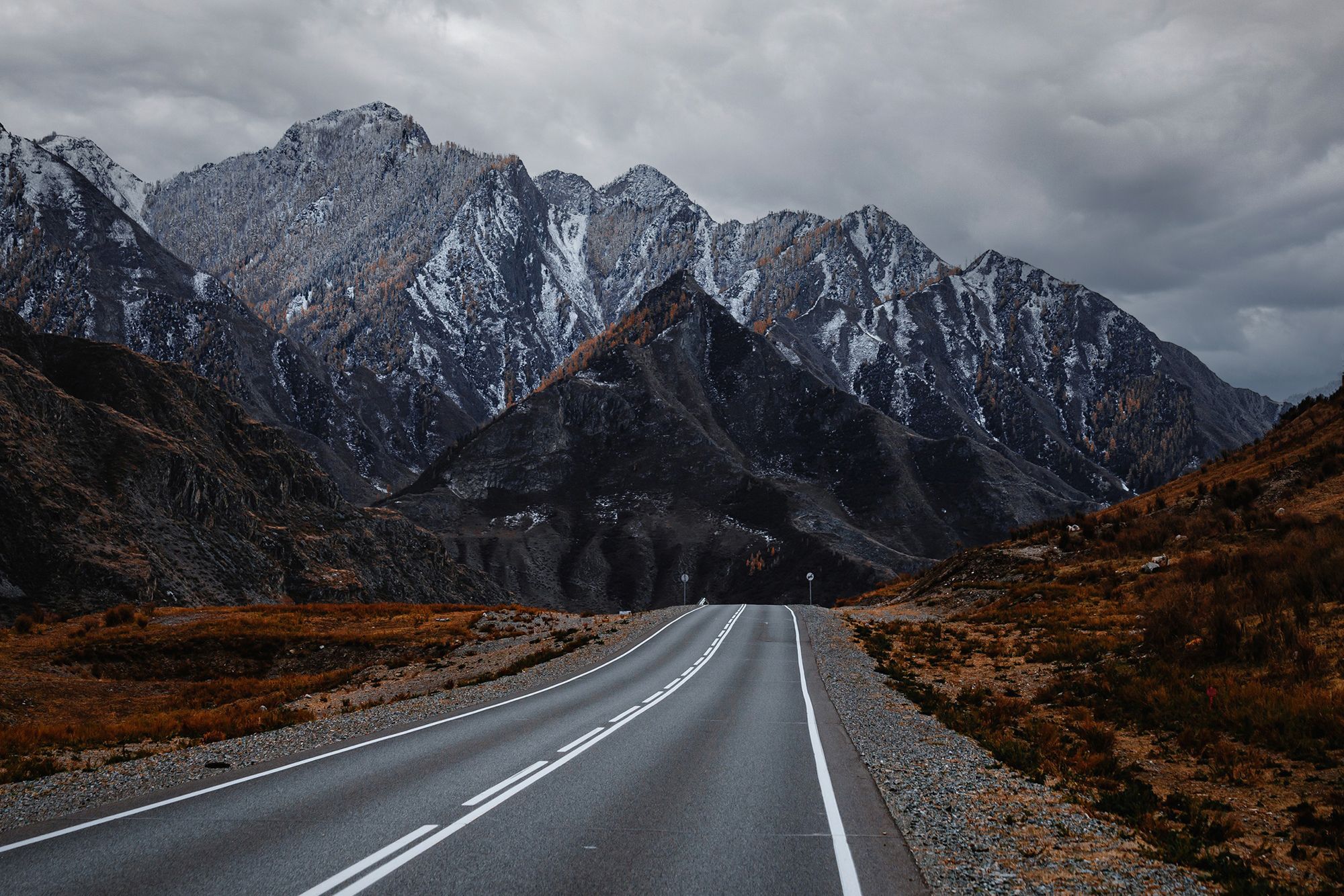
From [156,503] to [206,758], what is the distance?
92.5 meters

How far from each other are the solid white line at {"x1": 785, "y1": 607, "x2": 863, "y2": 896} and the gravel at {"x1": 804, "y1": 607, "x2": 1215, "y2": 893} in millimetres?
674

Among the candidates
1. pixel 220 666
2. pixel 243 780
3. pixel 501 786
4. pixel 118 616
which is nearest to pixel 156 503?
pixel 118 616

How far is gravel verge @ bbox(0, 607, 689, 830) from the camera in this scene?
9.63m

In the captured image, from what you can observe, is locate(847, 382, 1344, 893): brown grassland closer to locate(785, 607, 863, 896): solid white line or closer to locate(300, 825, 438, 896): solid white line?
locate(785, 607, 863, 896): solid white line

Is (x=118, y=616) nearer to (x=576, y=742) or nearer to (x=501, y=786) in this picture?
(x=576, y=742)

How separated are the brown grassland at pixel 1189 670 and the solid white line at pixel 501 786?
7190 mm

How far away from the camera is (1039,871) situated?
7059 mm

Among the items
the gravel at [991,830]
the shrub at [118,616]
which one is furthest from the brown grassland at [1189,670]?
the shrub at [118,616]

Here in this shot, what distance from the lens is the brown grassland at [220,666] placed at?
16.1m

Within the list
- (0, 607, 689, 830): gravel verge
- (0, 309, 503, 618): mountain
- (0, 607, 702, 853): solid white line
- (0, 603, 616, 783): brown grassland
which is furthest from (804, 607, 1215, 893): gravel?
(0, 309, 503, 618): mountain

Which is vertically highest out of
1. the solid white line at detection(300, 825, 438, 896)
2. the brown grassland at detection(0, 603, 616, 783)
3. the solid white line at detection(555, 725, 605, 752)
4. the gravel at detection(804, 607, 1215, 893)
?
the solid white line at detection(300, 825, 438, 896)

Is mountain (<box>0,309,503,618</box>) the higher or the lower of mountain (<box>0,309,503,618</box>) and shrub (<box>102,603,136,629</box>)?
the higher

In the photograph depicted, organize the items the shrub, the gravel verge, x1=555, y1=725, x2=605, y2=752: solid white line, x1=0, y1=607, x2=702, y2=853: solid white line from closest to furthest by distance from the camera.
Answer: x1=0, y1=607, x2=702, y2=853: solid white line
the gravel verge
x1=555, y1=725, x2=605, y2=752: solid white line
the shrub

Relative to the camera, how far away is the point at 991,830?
328 inches
